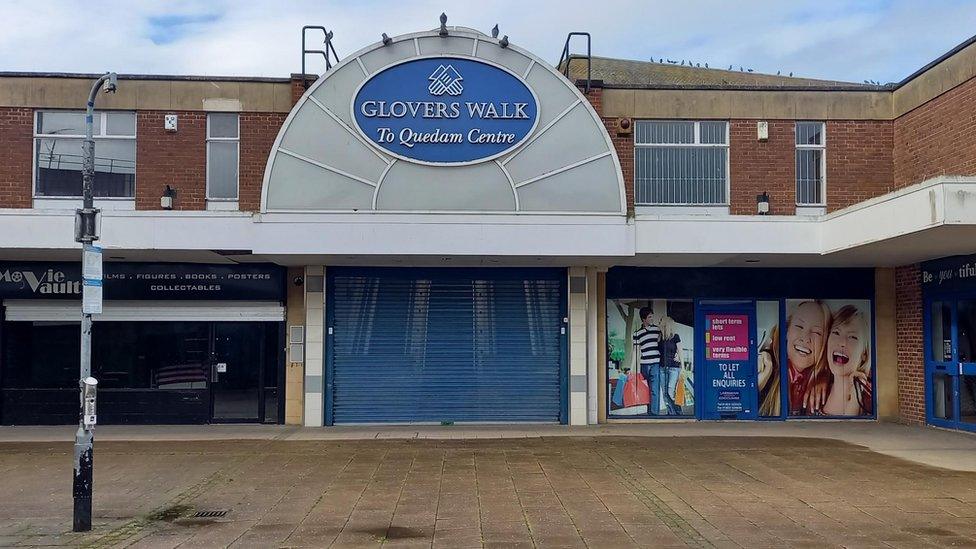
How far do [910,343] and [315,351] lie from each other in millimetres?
10826

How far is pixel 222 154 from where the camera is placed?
52.7 feet

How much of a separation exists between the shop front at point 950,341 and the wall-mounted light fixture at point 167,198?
43.8 feet

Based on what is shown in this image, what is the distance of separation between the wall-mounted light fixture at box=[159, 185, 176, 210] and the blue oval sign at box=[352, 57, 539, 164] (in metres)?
3.66

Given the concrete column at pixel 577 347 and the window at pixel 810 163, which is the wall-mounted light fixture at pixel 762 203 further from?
the concrete column at pixel 577 347

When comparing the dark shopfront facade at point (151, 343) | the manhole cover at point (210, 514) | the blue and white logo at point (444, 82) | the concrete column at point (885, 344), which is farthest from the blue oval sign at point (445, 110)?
the concrete column at point (885, 344)

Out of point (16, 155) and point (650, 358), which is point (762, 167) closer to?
point (650, 358)

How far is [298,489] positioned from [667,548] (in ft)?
15.4

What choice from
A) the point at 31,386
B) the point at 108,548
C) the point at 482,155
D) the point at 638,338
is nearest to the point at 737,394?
the point at 638,338

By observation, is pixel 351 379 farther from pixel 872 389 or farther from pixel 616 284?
pixel 872 389

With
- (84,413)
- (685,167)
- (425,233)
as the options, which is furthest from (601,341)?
(84,413)

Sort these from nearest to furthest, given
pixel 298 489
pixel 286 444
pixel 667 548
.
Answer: pixel 667 548, pixel 298 489, pixel 286 444

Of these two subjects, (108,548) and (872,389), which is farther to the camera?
(872,389)

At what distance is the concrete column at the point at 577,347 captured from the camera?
16.1 meters

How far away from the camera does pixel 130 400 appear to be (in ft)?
53.4
